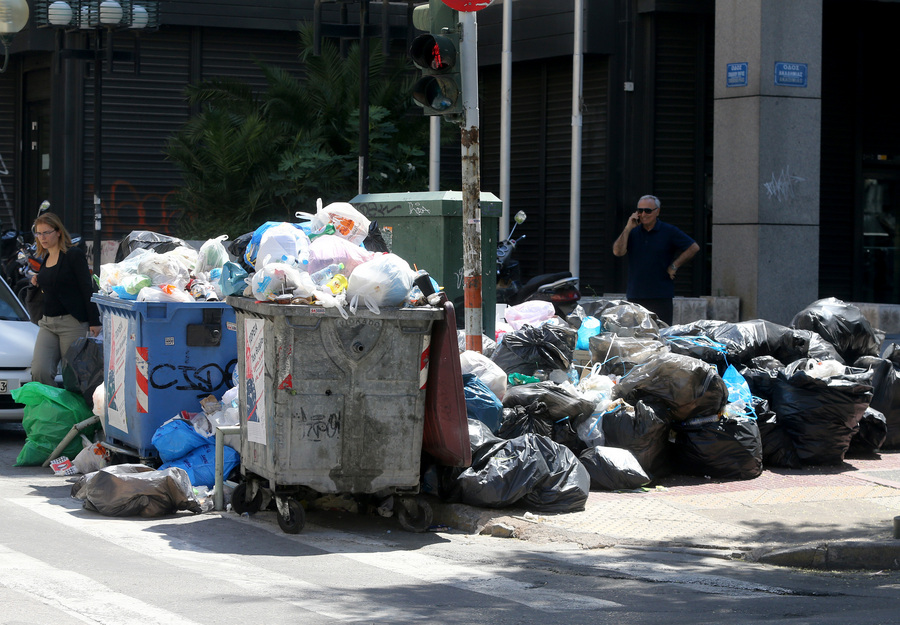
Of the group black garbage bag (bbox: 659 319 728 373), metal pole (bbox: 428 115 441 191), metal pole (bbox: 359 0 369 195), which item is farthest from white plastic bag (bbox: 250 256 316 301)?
metal pole (bbox: 428 115 441 191)

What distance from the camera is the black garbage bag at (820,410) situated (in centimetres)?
896

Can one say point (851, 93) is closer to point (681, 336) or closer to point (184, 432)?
point (681, 336)

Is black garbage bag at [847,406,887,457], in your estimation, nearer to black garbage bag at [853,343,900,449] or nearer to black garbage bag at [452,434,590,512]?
black garbage bag at [853,343,900,449]

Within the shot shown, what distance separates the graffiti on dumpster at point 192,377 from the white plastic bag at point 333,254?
1.48 meters

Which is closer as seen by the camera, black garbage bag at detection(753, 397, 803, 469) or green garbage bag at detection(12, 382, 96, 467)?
black garbage bag at detection(753, 397, 803, 469)

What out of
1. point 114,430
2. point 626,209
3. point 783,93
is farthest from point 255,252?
point 626,209

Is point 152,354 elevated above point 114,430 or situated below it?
above

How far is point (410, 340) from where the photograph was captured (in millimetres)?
6977

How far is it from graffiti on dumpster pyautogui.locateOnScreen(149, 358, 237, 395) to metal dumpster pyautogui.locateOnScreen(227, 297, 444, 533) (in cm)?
126

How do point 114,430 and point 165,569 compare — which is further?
point 114,430

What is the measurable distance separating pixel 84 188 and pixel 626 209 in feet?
27.6

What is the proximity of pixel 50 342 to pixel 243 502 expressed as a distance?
323 cm

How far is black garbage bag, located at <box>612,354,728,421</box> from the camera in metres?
8.39

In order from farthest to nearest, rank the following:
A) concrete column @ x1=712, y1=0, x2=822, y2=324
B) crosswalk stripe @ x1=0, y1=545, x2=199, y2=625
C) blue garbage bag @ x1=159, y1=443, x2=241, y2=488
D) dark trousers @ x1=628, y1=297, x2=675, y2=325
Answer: concrete column @ x1=712, y1=0, x2=822, y2=324
dark trousers @ x1=628, y1=297, x2=675, y2=325
blue garbage bag @ x1=159, y1=443, x2=241, y2=488
crosswalk stripe @ x1=0, y1=545, x2=199, y2=625
